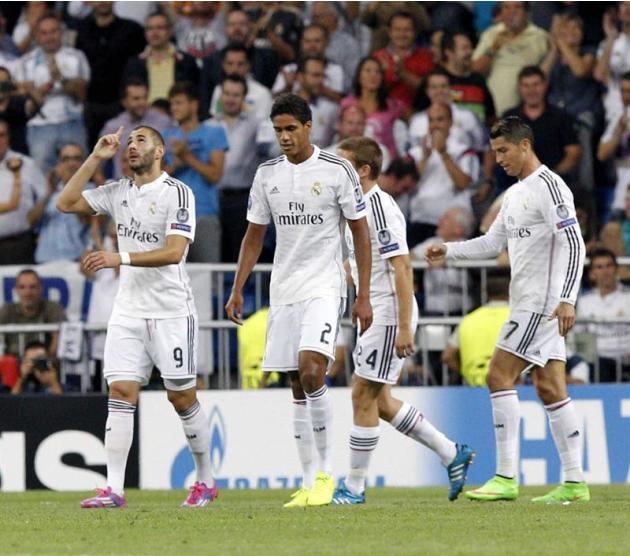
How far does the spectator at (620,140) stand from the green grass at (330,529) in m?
6.48

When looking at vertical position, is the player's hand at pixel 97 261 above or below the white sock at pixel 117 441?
above

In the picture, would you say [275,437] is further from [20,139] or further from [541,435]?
[20,139]

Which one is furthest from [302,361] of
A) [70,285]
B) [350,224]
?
[70,285]

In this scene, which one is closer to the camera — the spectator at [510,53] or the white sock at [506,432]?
the white sock at [506,432]

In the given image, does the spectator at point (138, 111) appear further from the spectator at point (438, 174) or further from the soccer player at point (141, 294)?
the soccer player at point (141, 294)

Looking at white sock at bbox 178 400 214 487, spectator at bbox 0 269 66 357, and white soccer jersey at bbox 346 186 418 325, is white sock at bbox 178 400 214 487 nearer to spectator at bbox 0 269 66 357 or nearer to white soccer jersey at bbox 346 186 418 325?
white soccer jersey at bbox 346 186 418 325

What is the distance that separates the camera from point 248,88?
17125 mm

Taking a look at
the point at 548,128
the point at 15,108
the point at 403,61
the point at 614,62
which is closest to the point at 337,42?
the point at 403,61

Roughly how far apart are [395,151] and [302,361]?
7290 millimetres

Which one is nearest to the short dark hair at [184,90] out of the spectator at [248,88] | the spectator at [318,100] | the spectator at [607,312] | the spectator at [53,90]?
the spectator at [248,88]

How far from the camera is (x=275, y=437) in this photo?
1432 cm

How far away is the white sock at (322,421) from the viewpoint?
9797mm

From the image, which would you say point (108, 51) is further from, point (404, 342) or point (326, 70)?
point (404, 342)

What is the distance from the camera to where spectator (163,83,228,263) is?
16188 mm
